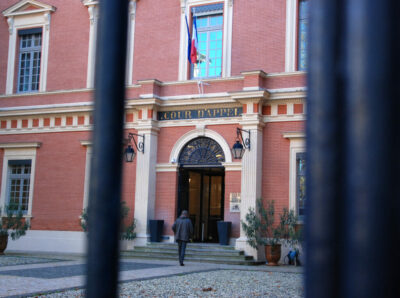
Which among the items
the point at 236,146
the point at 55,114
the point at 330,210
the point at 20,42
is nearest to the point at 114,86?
the point at 330,210

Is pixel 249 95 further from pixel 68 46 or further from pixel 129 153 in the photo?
pixel 68 46

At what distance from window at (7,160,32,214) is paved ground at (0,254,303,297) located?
4339mm

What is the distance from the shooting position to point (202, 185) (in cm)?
1909

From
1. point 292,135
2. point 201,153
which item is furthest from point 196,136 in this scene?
point 292,135

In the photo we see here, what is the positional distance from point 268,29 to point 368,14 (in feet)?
54.0

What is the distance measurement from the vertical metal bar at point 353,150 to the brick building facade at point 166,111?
14.0 m

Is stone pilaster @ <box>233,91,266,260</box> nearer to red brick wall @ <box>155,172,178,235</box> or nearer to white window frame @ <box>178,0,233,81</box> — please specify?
white window frame @ <box>178,0,233,81</box>

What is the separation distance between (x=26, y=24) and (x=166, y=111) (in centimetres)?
742

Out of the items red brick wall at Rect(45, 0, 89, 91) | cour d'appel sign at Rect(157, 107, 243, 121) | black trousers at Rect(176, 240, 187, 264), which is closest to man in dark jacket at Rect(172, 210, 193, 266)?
black trousers at Rect(176, 240, 187, 264)

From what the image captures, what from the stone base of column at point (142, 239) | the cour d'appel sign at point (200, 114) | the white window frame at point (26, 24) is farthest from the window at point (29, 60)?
the stone base of column at point (142, 239)

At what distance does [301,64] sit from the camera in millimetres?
16438

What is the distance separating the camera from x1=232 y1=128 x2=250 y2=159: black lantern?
51.3 ft

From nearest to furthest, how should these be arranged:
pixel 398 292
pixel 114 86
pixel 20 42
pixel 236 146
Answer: pixel 398 292
pixel 114 86
pixel 236 146
pixel 20 42

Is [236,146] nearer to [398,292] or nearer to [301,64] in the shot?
[301,64]
